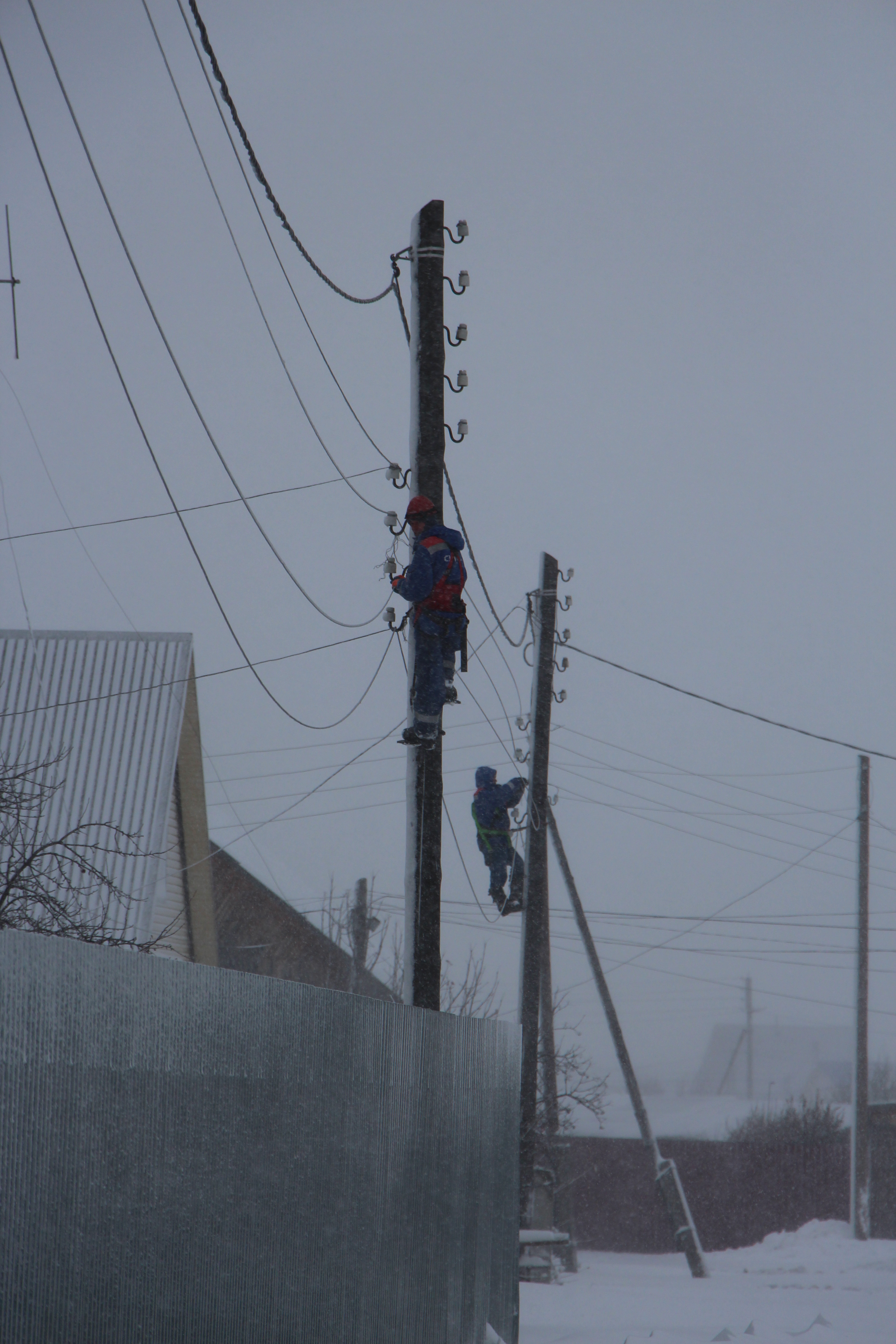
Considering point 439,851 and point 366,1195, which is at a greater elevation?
point 439,851

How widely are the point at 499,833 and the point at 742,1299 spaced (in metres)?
7.50

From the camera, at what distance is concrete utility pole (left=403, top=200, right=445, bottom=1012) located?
7.93 metres

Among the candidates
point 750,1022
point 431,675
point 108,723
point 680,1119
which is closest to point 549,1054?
point 108,723

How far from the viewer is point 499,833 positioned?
13.9 meters

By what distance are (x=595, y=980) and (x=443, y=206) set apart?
12.9 m

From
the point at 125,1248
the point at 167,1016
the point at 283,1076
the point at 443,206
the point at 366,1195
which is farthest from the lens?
the point at 443,206

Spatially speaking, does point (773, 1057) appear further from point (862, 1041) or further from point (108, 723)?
point (108, 723)

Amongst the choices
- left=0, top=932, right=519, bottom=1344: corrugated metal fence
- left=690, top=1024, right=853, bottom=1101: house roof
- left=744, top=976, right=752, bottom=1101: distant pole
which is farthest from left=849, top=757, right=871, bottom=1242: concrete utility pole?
left=690, top=1024, right=853, bottom=1101: house roof

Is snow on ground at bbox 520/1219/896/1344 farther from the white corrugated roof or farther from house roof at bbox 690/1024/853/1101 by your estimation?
house roof at bbox 690/1024/853/1101

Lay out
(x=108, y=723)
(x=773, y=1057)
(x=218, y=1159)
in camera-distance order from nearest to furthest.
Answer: (x=218, y=1159) < (x=108, y=723) < (x=773, y=1057)

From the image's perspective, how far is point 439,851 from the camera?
7996 mm

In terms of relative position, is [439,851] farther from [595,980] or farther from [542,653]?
[595,980]

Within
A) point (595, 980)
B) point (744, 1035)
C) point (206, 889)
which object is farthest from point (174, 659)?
point (744, 1035)

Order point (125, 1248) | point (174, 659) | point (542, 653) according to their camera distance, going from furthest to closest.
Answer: point (174, 659) < point (542, 653) < point (125, 1248)
